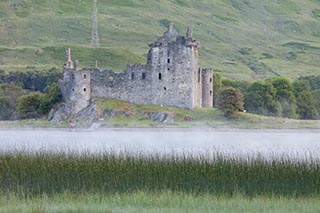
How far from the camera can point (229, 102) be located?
6525 centimetres

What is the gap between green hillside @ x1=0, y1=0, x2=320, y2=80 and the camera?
11431cm

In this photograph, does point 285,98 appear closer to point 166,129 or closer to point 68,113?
point 166,129

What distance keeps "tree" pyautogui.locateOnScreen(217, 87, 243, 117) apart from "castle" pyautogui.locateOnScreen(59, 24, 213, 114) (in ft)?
7.60

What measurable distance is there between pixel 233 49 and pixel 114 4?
2733 cm

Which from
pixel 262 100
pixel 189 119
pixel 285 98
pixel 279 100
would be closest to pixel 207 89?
pixel 262 100

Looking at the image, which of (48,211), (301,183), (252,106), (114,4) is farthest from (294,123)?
(114,4)

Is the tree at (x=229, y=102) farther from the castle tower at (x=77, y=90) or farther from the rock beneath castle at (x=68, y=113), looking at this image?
the castle tower at (x=77, y=90)

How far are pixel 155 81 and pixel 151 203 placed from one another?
45441mm

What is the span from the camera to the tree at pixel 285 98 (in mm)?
71875

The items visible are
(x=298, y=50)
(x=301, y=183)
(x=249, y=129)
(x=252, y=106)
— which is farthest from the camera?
(x=298, y=50)

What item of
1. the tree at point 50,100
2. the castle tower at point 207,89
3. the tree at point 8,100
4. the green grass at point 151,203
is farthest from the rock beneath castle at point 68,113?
the green grass at point 151,203

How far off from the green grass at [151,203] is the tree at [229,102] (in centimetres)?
4135

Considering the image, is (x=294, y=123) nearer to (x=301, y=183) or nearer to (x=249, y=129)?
(x=249, y=129)

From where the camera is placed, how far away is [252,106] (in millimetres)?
74875
